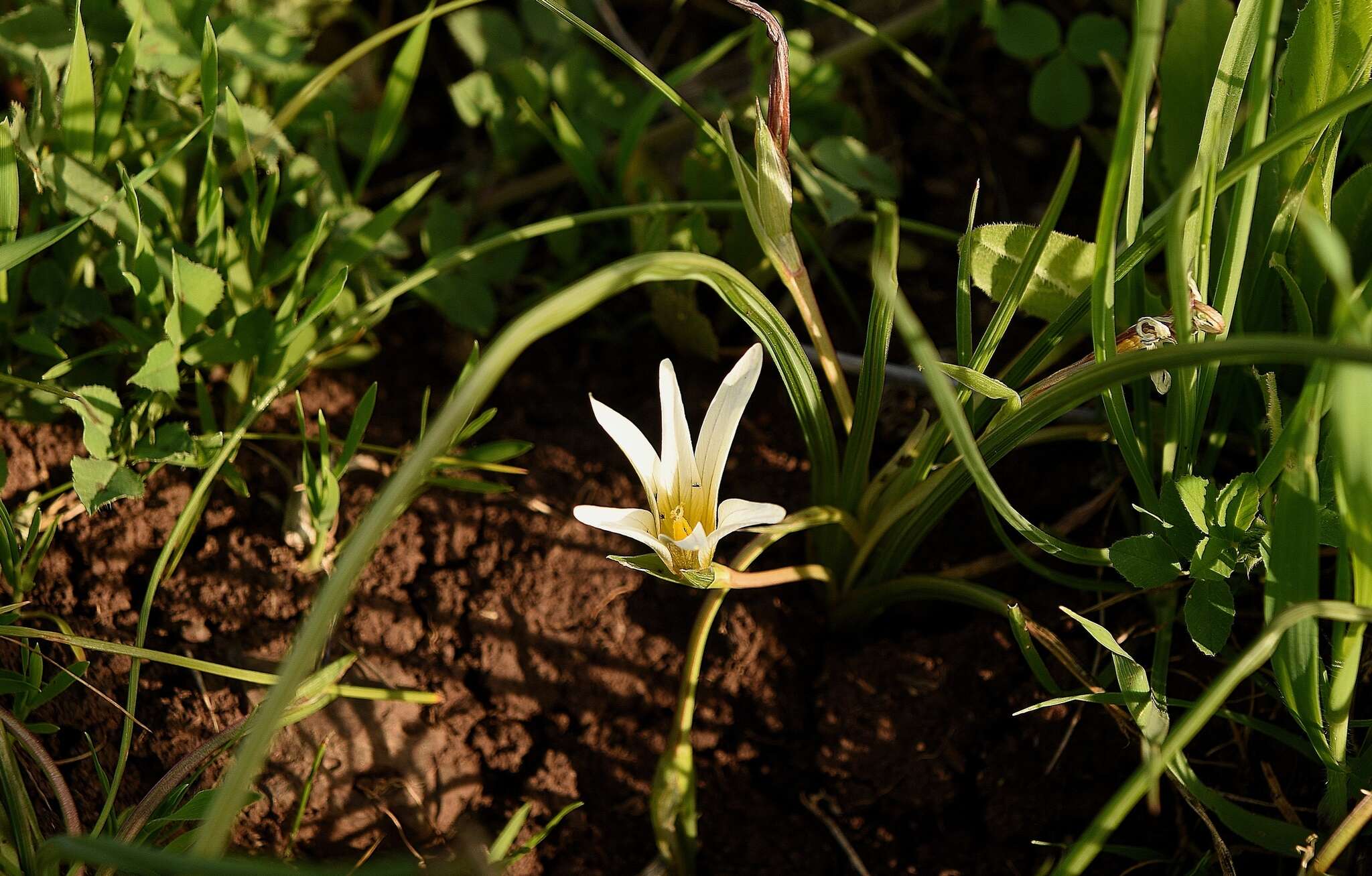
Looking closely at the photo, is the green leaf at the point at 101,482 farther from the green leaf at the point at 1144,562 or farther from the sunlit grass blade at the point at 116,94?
the green leaf at the point at 1144,562

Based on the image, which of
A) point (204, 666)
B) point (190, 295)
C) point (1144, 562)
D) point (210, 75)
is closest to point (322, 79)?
point (210, 75)

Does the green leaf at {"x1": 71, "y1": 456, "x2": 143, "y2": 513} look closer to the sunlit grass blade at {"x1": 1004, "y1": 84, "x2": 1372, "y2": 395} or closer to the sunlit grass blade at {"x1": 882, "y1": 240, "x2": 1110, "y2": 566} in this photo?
the sunlit grass blade at {"x1": 882, "y1": 240, "x2": 1110, "y2": 566}

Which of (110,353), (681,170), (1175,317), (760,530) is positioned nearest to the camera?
(1175,317)

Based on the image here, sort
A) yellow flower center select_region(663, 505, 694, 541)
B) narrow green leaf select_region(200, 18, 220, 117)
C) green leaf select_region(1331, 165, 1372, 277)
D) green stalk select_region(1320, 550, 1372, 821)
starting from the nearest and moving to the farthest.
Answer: green stalk select_region(1320, 550, 1372, 821), yellow flower center select_region(663, 505, 694, 541), green leaf select_region(1331, 165, 1372, 277), narrow green leaf select_region(200, 18, 220, 117)

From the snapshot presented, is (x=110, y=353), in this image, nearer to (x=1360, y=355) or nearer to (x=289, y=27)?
(x=289, y=27)

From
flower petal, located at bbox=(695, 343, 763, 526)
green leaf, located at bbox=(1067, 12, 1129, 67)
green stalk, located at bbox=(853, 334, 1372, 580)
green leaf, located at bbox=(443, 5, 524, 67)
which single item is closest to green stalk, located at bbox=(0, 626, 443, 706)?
flower petal, located at bbox=(695, 343, 763, 526)

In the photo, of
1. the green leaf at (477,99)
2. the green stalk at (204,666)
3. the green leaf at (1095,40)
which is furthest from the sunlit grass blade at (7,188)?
the green leaf at (1095,40)

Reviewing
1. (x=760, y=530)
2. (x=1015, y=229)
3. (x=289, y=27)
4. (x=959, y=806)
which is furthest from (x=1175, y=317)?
(x=289, y=27)
